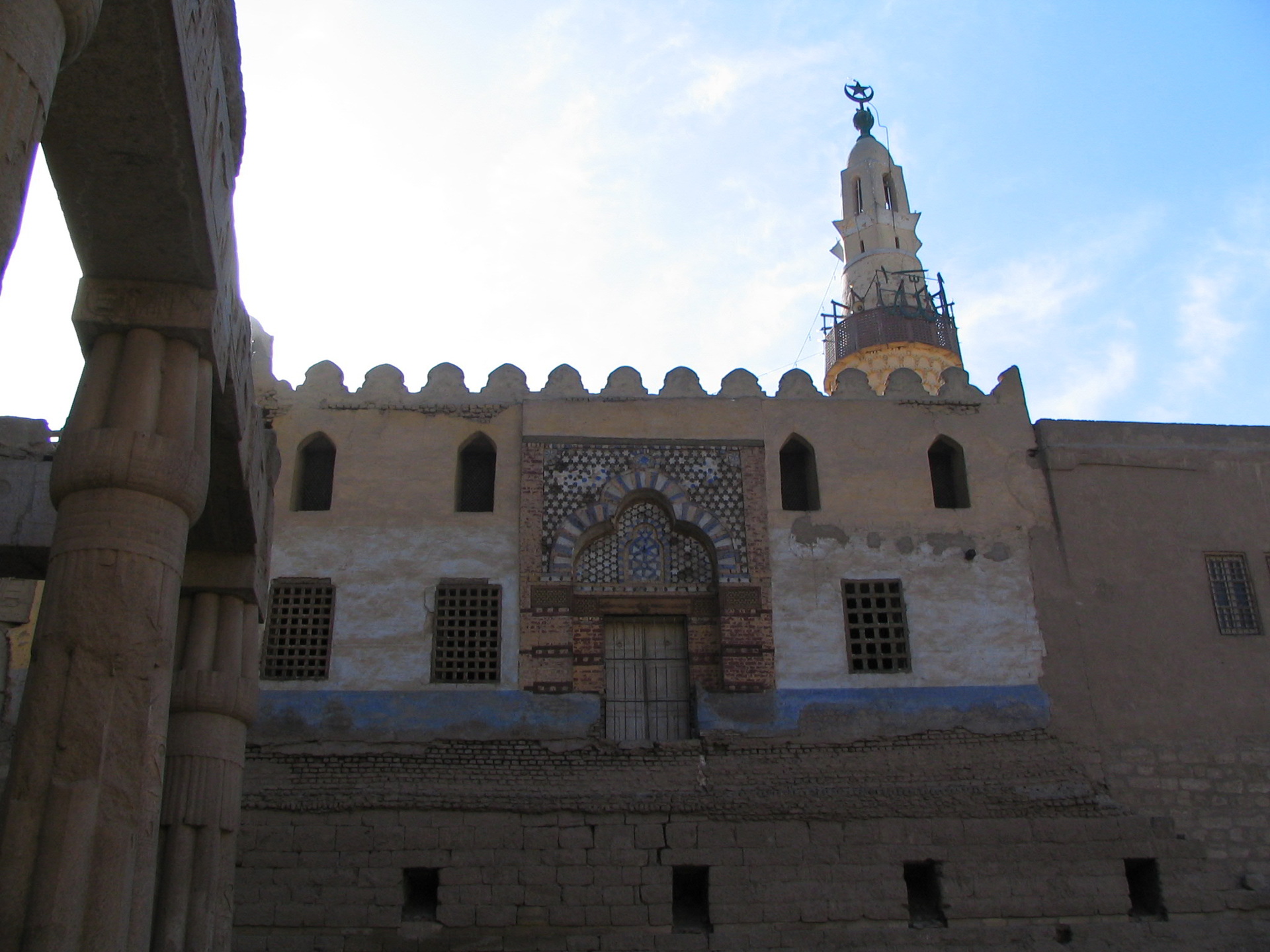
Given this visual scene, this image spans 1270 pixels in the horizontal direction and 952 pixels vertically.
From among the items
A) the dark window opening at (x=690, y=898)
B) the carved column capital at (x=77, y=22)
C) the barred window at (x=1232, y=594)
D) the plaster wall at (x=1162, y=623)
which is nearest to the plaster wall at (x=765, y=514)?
the plaster wall at (x=1162, y=623)

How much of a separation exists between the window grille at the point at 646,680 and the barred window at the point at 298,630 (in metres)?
3.55

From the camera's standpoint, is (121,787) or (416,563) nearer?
(121,787)

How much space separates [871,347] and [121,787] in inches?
946

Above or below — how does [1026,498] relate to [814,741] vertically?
above

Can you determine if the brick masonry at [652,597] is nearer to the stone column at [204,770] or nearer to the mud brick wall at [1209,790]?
the mud brick wall at [1209,790]

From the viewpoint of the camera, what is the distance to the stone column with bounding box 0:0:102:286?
11.8ft

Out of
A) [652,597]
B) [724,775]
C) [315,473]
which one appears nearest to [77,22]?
[724,775]

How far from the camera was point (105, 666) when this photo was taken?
5652 mm

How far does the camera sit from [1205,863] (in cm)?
1337

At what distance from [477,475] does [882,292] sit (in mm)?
15121

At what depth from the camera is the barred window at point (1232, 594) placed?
16.2m

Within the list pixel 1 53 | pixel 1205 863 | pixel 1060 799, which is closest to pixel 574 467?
pixel 1060 799

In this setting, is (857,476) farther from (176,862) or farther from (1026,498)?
(176,862)

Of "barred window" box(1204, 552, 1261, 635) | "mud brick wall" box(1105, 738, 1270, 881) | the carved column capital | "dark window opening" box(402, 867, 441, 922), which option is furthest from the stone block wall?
the carved column capital
